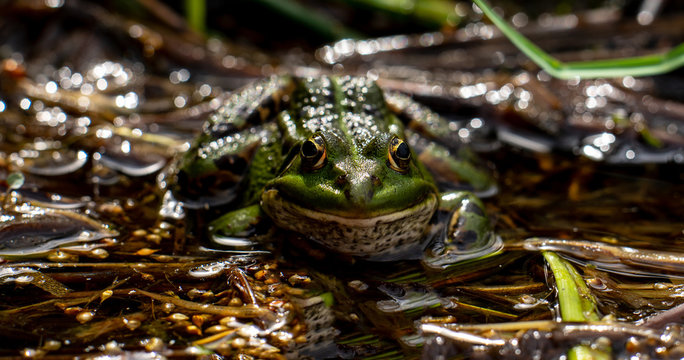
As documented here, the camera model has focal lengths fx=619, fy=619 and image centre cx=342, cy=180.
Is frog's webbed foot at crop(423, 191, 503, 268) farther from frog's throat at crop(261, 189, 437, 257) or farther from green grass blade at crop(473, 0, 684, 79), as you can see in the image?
green grass blade at crop(473, 0, 684, 79)

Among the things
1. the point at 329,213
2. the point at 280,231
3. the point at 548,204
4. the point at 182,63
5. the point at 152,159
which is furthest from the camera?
the point at 182,63

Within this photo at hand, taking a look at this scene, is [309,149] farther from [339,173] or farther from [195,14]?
[195,14]

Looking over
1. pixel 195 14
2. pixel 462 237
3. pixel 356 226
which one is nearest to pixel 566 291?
pixel 462 237

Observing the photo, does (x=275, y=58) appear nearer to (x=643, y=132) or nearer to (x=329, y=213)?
(x=643, y=132)

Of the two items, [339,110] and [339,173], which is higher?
[339,110]

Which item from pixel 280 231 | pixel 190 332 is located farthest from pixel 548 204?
pixel 190 332

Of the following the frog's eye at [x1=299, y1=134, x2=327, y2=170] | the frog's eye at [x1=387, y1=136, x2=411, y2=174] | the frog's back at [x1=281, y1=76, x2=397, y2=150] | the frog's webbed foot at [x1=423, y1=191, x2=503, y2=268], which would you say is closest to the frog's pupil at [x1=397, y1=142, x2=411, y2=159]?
the frog's eye at [x1=387, y1=136, x2=411, y2=174]

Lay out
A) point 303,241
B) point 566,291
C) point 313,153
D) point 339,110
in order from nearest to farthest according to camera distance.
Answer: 1. point 566,291
2. point 313,153
3. point 303,241
4. point 339,110
